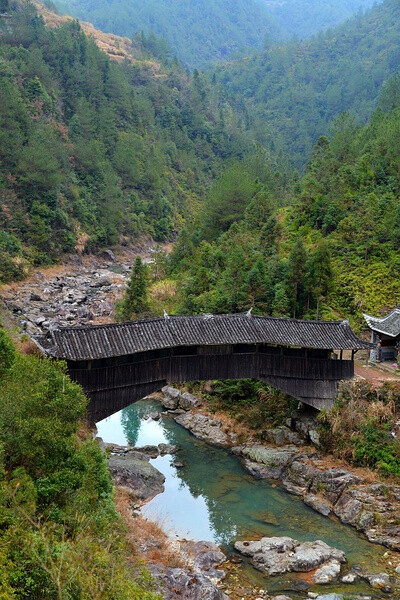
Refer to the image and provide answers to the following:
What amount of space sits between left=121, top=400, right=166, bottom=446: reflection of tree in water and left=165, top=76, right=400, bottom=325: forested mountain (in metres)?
6.33

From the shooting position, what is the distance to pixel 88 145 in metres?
77.4

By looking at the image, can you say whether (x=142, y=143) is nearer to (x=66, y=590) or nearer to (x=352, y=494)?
(x=352, y=494)

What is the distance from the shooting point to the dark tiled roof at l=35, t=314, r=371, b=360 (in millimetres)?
22500

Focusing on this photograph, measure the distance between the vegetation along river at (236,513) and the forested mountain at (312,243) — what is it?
1007cm

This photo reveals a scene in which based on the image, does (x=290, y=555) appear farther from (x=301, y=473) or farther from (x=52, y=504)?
(x=52, y=504)

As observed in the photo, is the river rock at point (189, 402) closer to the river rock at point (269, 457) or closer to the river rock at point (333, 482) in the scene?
the river rock at point (269, 457)

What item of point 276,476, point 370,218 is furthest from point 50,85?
point 276,476

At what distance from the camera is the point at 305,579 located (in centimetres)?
1822

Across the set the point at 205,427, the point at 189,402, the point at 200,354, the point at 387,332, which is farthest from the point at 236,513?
the point at 387,332

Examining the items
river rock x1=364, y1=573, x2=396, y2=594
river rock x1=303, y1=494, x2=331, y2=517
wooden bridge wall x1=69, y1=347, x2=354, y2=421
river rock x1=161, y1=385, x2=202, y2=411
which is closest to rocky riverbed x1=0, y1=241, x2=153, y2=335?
river rock x1=161, y1=385, x2=202, y2=411

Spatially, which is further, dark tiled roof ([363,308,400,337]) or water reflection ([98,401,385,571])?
dark tiled roof ([363,308,400,337])

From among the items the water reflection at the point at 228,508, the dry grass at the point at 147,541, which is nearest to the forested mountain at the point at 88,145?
the water reflection at the point at 228,508

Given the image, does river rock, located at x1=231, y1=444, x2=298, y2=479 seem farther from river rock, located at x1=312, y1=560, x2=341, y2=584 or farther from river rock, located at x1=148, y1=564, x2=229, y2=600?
river rock, located at x1=148, y1=564, x2=229, y2=600

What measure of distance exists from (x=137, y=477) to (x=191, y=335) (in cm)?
616
